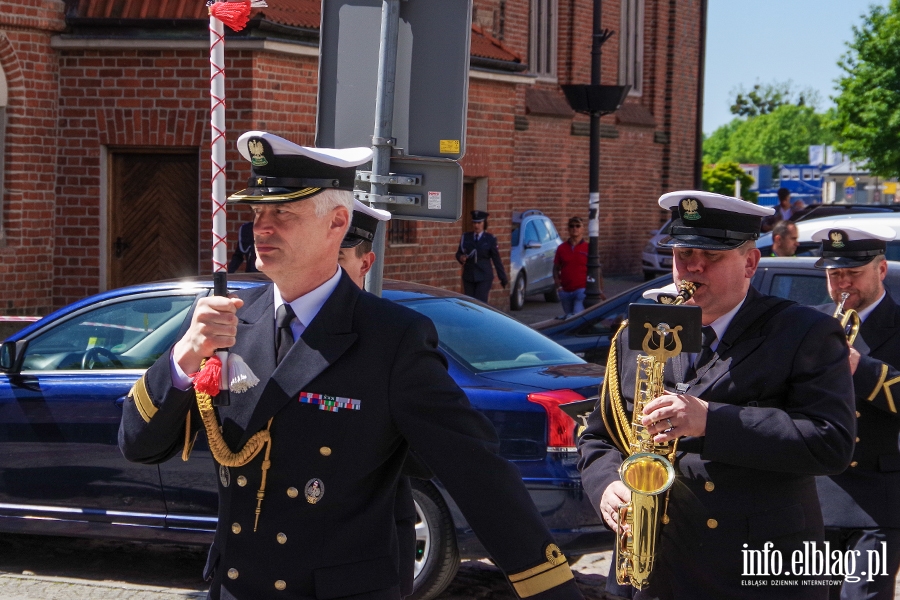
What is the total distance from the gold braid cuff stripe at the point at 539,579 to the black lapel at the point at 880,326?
9.36ft

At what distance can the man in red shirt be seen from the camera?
1614 centimetres

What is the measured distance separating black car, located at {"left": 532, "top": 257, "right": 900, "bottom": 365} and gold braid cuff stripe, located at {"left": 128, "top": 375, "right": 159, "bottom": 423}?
5.30 meters

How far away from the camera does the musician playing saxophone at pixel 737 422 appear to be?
3.38m

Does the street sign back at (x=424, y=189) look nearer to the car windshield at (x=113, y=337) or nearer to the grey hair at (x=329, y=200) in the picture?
the car windshield at (x=113, y=337)

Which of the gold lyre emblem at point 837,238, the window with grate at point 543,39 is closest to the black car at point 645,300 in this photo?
the gold lyre emblem at point 837,238

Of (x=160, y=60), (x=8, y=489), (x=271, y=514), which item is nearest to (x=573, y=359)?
(x=8, y=489)

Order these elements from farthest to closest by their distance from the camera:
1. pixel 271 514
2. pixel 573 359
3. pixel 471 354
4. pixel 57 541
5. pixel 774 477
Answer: pixel 57 541 < pixel 573 359 < pixel 471 354 < pixel 774 477 < pixel 271 514

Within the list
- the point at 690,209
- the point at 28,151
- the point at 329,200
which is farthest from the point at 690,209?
the point at 28,151

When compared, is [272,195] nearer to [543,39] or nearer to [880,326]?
[880,326]

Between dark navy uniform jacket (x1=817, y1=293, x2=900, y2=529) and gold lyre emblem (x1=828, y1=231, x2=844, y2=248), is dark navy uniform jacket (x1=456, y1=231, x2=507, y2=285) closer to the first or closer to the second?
gold lyre emblem (x1=828, y1=231, x2=844, y2=248)

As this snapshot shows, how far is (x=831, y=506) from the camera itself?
4730mm

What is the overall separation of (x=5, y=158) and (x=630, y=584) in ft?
38.3

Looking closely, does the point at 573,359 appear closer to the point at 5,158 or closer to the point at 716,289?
the point at 716,289

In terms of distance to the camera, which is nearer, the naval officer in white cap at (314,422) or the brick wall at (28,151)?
the naval officer in white cap at (314,422)
